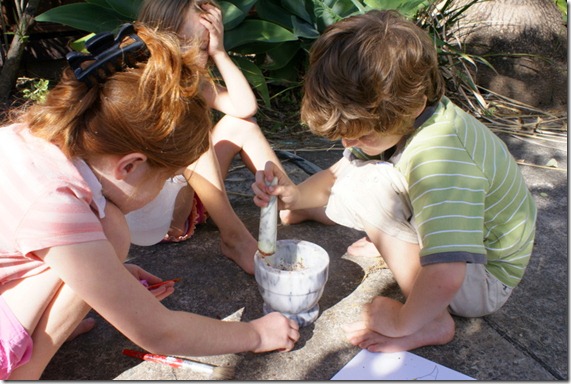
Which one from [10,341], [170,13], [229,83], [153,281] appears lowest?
[153,281]

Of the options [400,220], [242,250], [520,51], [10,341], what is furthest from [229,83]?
[520,51]

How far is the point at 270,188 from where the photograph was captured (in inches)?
66.9

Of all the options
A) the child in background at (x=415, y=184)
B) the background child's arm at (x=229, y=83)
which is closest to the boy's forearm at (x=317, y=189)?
the child in background at (x=415, y=184)

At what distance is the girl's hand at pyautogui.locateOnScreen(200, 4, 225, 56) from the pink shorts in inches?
45.3

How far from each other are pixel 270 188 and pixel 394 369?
60 cm

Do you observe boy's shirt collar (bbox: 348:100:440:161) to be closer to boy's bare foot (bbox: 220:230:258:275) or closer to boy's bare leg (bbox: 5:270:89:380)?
boy's bare foot (bbox: 220:230:258:275)

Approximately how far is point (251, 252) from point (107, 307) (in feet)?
2.54

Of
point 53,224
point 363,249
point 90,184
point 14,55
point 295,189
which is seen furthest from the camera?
point 14,55

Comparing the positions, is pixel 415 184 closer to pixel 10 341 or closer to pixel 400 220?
pixel 400 220

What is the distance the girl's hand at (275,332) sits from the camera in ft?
4.94

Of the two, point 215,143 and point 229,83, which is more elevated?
point 229,83

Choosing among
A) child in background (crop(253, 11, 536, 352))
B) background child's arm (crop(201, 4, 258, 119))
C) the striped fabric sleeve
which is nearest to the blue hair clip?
the striped fabric sleeve

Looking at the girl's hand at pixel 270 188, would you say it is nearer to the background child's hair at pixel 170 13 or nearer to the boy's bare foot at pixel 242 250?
the boy's bare foot at pixel 242 250

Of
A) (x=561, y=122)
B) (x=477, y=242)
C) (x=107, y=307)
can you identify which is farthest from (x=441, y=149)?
(x=561, y=122)
